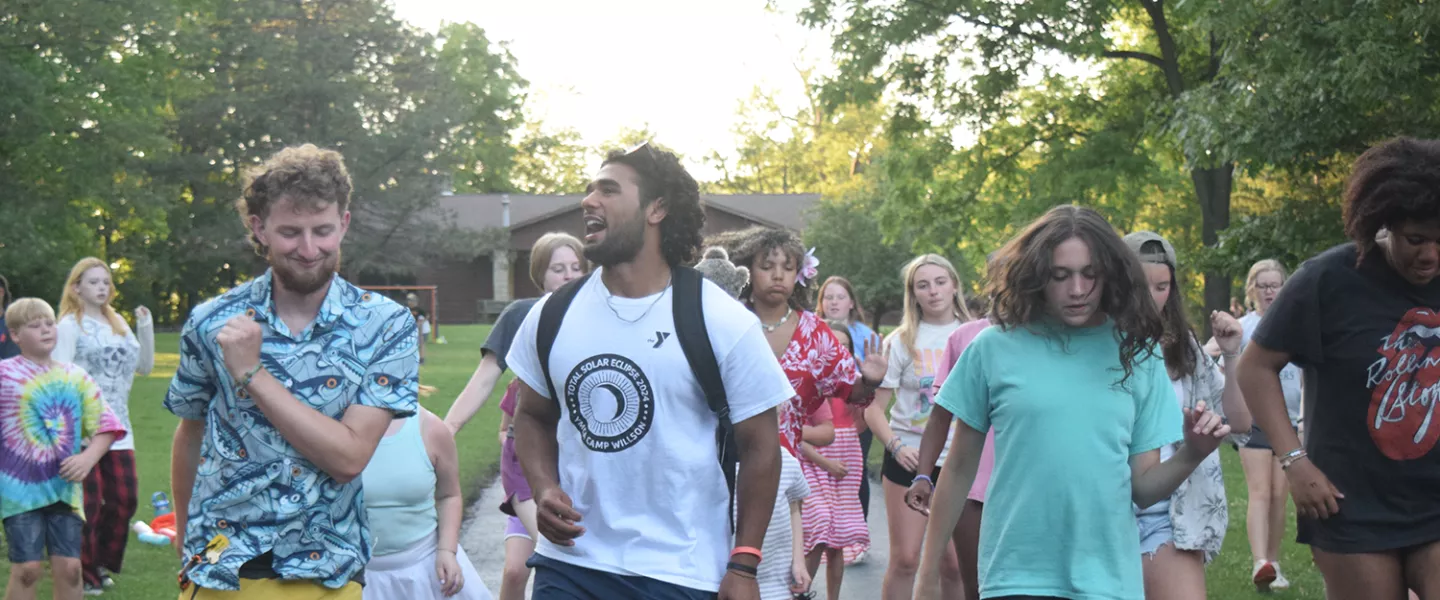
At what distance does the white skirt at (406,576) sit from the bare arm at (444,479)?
0.07 meters

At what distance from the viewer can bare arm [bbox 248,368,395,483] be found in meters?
3.76

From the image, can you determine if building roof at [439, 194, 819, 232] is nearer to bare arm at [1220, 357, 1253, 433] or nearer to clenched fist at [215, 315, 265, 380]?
bare arm at [1220, 357, 1253, 433]

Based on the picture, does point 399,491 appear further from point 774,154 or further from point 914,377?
point 774,154

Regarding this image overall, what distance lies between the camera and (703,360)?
14.3 ft

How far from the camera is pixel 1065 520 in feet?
15.4

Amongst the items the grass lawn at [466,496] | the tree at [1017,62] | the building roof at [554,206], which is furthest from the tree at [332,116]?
the tree at [1017,62]

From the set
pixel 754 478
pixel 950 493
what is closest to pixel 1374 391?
pixel 950 493

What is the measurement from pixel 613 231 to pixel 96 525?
647 centimetres

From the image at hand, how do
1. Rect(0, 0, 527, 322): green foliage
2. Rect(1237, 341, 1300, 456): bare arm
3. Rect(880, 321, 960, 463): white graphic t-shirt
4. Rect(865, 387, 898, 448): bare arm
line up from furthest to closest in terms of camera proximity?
Rect(0, 0, 527, 322): green foliage → Rect(880, 321, 960, 463): white graphic t-shirt → Rect(865, 387, 898, 448): bare arm → Rect(1237, 341, 1300, 456): bare arm

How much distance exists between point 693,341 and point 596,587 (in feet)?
2.47

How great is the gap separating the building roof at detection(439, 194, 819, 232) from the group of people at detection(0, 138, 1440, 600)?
229ft

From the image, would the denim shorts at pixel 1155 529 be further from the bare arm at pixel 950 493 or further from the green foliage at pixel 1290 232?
the green foliage at pixel 1290 232

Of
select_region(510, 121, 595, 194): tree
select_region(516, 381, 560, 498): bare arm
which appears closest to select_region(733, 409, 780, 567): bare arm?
select_region(516, 381, 560, 498): bare arm

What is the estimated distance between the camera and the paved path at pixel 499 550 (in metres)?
9.68
